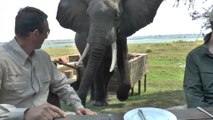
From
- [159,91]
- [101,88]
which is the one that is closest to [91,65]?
[101,88]

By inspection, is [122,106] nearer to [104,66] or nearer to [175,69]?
[104,66]

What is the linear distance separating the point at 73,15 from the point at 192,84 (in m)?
3.98

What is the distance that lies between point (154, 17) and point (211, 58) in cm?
410

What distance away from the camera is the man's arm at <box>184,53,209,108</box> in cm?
249

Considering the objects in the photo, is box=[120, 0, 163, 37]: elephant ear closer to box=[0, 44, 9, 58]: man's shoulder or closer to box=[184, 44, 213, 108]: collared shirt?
box=[184, 44, 213, 108]: collared shirt

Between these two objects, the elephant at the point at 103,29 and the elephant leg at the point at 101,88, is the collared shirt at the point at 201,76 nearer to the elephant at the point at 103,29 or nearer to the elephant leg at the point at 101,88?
the elephant at the point at 103,29

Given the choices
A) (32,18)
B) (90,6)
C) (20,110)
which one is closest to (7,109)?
(20,110)

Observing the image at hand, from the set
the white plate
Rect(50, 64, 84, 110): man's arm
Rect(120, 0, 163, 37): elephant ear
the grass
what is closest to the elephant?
Rect(120, 0, 163, 37): elephant ear

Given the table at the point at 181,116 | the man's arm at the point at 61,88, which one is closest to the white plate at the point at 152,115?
the table at the point at 181,116

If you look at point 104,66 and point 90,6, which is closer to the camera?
point 90,6

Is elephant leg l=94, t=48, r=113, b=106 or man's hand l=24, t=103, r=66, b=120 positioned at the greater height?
man's hand l=24, t=103, r=66, b=120

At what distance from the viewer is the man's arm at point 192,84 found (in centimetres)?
249

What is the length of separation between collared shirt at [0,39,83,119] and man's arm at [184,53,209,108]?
2.24 ft

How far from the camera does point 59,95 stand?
104 inches
